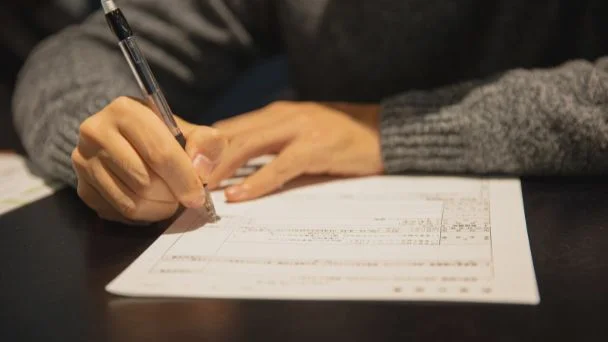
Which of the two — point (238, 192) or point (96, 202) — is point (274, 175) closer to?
point (238, 192)

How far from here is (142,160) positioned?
559mm

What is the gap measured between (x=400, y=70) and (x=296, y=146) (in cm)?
27

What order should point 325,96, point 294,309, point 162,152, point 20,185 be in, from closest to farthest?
point 294,309
point 162,152
point 20,185
point 325,96

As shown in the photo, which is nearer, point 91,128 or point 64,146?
point 91,128

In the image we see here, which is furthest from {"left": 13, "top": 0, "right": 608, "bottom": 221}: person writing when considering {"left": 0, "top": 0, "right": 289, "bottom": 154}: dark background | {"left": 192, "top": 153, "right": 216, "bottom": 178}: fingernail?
{"left": 0, "top": 0, "right": 289, "bottom": 154}: dark background

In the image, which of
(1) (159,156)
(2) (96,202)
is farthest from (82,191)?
(1) (159,156)

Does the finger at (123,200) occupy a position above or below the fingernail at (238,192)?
above

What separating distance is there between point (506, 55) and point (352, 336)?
1.83 ft

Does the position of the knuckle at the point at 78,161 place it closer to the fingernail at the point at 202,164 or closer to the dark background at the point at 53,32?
the fingernail at the point at 202,164

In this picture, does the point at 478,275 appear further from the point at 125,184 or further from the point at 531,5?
the point at 531,5

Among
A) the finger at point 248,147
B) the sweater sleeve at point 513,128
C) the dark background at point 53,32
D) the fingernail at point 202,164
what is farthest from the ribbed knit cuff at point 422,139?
the dark background at point 53,32

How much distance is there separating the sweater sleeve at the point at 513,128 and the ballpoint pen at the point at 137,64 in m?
0.23

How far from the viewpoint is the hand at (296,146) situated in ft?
2.14

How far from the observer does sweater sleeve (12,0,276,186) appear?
0.72 m
